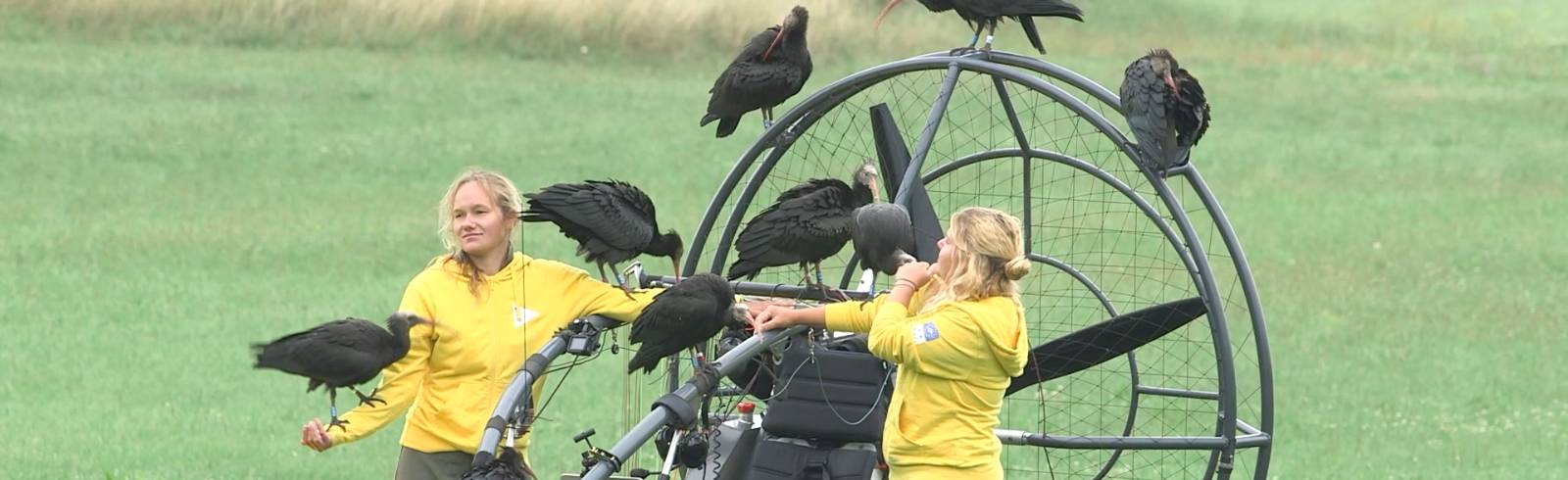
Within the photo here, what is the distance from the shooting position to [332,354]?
597 cm

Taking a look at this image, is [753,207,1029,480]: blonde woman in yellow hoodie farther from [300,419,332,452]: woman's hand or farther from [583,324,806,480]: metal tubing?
[300,419,332,452]: woman's hand

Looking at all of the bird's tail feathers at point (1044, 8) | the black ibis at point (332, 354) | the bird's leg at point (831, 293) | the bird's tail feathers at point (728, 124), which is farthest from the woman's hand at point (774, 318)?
the bird's tail feathers at point (728, 124)

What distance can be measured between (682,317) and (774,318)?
28cm

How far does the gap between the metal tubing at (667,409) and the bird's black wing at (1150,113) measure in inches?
44.3

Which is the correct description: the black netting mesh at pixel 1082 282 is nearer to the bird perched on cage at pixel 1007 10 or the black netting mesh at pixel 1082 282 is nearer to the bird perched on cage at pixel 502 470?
the bird perched on cage at pixel 1007 10

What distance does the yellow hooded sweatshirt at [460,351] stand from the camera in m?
6.48

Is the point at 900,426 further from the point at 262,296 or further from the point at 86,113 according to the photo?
the point at 86,113

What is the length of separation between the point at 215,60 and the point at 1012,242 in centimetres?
1913

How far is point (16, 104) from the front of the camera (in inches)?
848

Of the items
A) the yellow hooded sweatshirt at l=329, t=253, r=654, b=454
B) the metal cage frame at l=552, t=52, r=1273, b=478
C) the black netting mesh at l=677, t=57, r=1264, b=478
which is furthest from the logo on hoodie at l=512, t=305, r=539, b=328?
the black netting mesh at l=677, t=57, r=1264, b=478

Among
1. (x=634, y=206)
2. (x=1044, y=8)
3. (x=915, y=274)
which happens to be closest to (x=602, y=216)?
(x=634, y=206)

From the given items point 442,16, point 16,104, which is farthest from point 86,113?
point 442,16

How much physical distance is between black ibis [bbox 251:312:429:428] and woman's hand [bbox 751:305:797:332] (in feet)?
3.46

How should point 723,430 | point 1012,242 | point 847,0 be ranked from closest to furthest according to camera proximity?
point 1012,242 < point 723,430 < point 847,0
